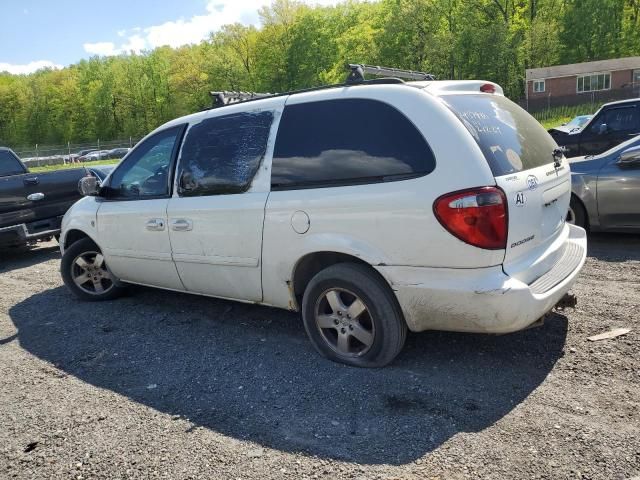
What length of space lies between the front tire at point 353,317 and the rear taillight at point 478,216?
0.66 meters

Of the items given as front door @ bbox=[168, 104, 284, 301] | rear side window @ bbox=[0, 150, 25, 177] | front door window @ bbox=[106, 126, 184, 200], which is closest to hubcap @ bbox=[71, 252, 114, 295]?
front door window @ bbox=[106, 126, 184, 200]

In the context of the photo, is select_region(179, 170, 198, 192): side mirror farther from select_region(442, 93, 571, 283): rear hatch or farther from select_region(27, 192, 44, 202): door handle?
select_region(27, 192, 44, 202): door handle

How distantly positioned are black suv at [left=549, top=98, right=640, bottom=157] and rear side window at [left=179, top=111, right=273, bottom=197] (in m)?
9.11

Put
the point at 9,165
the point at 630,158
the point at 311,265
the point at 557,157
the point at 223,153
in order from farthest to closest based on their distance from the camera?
1. the point at 9,165
2. the point at 630,158
3. the point at 223,153
4. the point at 557,157
5. the point at 311,265

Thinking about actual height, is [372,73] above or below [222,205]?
above

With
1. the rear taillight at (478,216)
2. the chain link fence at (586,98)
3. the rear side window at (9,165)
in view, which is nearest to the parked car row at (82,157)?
the chain link fence at (586,98)

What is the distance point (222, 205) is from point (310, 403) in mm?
1670

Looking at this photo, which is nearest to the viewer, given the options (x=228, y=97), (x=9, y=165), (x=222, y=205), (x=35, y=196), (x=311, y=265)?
(x=311, y=265)

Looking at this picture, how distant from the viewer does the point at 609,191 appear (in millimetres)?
6188

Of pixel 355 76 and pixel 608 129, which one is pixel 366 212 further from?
pixel 608 129

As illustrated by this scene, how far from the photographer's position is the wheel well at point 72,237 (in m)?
5.75

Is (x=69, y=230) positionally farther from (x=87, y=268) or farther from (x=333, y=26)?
(x=333, y=26)

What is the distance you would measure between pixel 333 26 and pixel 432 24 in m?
15.8

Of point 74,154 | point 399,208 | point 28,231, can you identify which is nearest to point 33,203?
point 28,231
